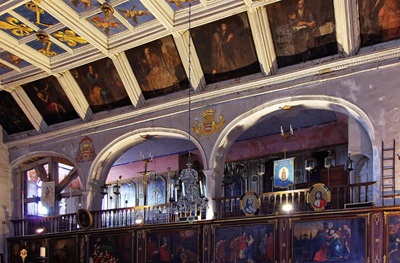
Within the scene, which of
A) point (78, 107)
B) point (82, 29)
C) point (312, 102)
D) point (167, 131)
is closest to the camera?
point (312, 102)

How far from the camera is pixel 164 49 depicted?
42.1 ft

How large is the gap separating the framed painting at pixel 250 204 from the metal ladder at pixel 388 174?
2623mm

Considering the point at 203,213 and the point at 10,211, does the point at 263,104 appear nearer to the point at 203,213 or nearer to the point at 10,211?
the point at 203,213

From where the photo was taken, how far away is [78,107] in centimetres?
1482

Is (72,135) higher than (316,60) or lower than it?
lower

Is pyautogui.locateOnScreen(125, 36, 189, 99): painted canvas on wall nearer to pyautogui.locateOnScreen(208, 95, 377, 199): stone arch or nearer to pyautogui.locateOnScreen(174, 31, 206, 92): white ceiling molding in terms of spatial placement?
pyautogui.locateOnScreen(174, 31, 206, 92): white ceiling molding

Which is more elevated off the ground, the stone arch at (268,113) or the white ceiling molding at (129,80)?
the white ceiling molding at (129,80)

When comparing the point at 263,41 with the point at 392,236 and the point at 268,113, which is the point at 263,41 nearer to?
the point at 268,113

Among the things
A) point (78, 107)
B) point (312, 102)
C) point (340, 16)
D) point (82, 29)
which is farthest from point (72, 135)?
point (340, 16)

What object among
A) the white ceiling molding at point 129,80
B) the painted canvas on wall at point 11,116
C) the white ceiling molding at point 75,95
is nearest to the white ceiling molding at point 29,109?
the painted canvas on wall at point 11,116

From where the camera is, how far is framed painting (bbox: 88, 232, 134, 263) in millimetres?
13523

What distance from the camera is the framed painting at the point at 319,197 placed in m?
10.7

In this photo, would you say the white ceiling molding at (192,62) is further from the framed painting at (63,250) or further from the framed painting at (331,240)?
the framed painting at (63,250)

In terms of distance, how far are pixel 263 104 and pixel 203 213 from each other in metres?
2.84
